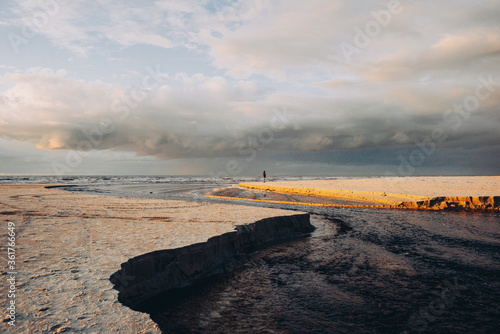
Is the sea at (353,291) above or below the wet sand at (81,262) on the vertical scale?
below

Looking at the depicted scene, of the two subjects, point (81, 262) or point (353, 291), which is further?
point (353, 291)

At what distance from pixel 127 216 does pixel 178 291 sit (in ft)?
21.9

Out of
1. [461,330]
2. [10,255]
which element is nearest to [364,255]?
[461,330]

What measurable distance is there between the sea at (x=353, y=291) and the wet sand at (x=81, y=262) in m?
1.12

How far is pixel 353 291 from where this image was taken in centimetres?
605

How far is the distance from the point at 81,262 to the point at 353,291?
576 centimetres

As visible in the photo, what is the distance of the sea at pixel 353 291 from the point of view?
4762 mm

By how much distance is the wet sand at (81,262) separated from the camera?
369cm

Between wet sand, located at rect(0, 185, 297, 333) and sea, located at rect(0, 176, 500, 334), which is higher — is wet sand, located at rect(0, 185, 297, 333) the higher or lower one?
the higher one

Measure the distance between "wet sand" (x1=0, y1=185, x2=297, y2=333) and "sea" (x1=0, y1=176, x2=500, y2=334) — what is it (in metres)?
1.12

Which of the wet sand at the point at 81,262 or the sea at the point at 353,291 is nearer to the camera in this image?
the wet sand at the point at 81,262

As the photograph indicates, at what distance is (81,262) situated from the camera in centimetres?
557

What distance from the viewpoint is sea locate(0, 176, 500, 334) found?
476 centimetres

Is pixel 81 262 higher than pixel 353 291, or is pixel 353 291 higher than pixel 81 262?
pixel 81 262
